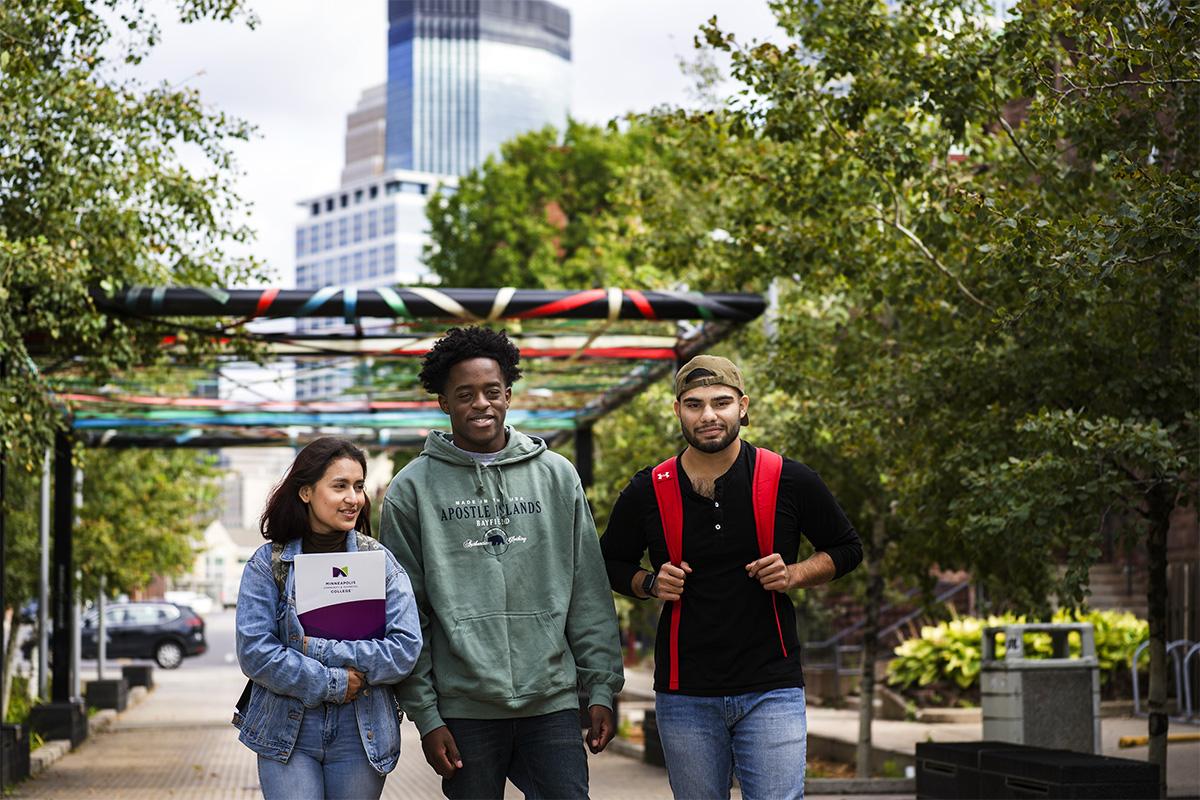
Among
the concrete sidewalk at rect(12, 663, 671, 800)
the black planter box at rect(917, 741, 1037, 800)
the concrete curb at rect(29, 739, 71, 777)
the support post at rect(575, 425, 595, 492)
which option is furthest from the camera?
the support post at rect(575, 425, 595, 492)

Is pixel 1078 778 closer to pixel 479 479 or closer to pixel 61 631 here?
pixel 479 479

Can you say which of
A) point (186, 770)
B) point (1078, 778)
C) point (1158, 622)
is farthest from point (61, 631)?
point (1078, 778)

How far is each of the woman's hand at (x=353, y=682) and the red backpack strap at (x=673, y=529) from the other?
916mm

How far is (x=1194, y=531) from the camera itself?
69.1 feet

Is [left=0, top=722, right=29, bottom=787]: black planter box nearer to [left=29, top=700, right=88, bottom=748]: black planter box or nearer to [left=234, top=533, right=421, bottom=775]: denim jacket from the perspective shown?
[left=29, top=700, right=88, bottom=748]: black planter box

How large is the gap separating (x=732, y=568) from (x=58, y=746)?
49.7 ft

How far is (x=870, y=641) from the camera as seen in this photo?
1529 cm

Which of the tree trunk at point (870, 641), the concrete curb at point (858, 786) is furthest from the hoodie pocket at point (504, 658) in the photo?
the tree trunk at point (870, 641)

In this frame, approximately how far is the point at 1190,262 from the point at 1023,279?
0.85m

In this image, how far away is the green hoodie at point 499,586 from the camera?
4.92 metres

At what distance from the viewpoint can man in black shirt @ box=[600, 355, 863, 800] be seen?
502 centimetres

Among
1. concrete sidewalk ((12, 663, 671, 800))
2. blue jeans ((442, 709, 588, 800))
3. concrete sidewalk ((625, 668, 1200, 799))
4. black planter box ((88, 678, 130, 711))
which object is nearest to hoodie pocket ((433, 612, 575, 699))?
blue jeans ((442, 709, 588, 800))

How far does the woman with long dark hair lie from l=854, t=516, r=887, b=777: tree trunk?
1046 centimetres

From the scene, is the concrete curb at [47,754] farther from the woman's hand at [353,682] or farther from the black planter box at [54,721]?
the woman's hand at [353,682]
